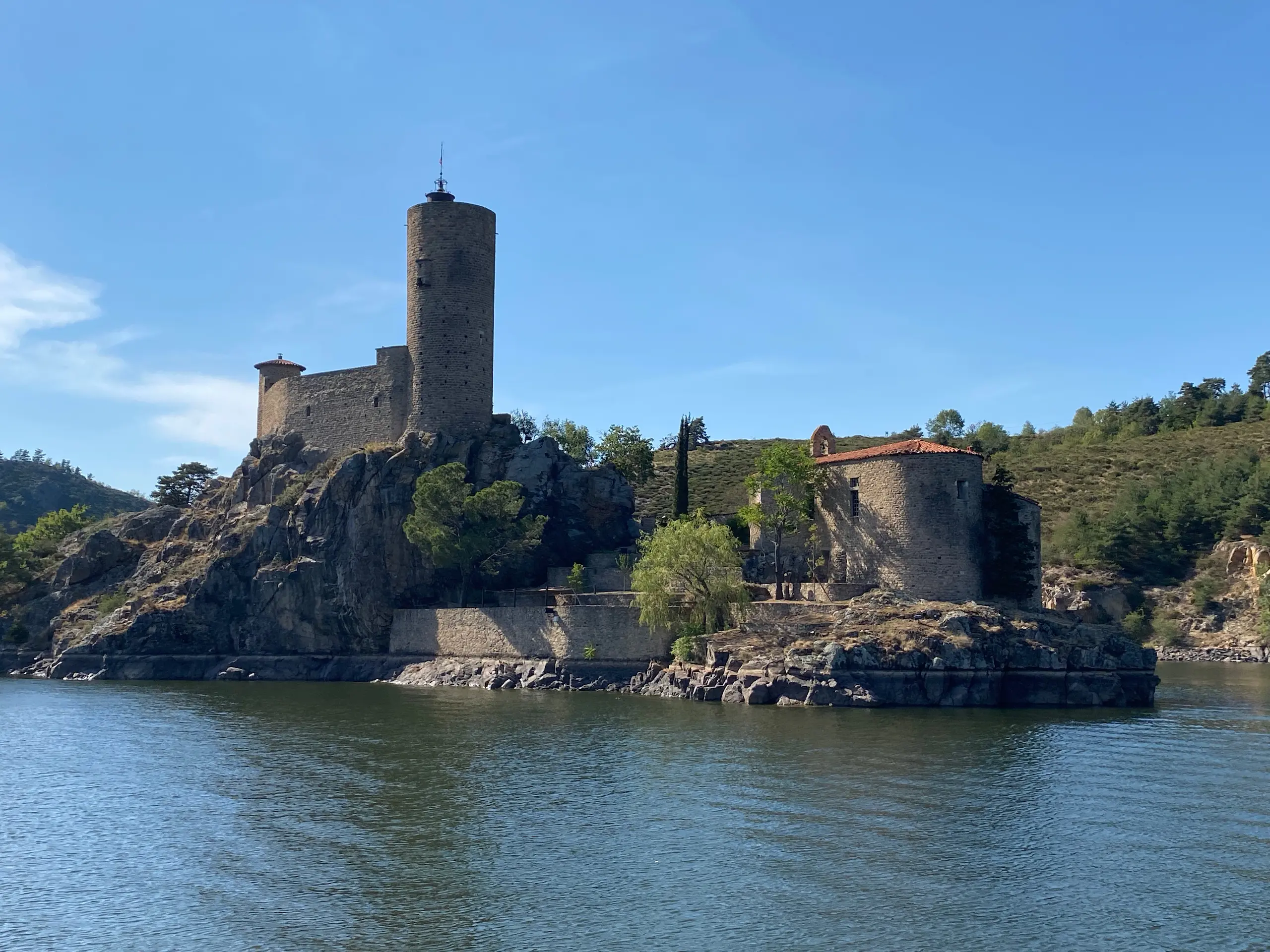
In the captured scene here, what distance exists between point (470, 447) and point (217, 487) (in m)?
20.4

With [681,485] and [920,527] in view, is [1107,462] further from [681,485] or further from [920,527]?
[920,527]

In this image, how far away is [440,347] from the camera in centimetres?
6750

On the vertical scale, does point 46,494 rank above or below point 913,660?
above

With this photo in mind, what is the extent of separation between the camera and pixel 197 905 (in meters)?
22.7

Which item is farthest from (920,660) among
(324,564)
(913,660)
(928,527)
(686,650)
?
(324,564)

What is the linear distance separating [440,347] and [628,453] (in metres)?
21.6

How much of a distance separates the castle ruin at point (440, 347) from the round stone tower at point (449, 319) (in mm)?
38

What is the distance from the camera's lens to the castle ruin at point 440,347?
6750cm

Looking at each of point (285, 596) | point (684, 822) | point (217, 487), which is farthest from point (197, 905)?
point (217, 487)

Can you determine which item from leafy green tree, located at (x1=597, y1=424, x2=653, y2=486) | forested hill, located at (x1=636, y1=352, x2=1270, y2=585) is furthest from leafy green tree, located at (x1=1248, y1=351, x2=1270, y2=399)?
leafy green tree, located at (x1=597, y1=424, x2=653, y2=486)

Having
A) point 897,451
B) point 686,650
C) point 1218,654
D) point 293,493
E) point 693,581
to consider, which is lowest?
point 1218,654

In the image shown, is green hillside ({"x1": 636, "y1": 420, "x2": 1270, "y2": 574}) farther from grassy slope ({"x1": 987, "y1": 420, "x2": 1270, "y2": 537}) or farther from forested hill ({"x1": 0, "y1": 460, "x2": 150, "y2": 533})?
forested hill ({"x1": 0, "y1": 460, "x2": 150, "y2": 533})

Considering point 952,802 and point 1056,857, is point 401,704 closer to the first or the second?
point 952,802

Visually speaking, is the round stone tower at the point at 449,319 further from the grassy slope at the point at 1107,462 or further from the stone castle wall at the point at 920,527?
the grassy slope at the point at 1107,462
